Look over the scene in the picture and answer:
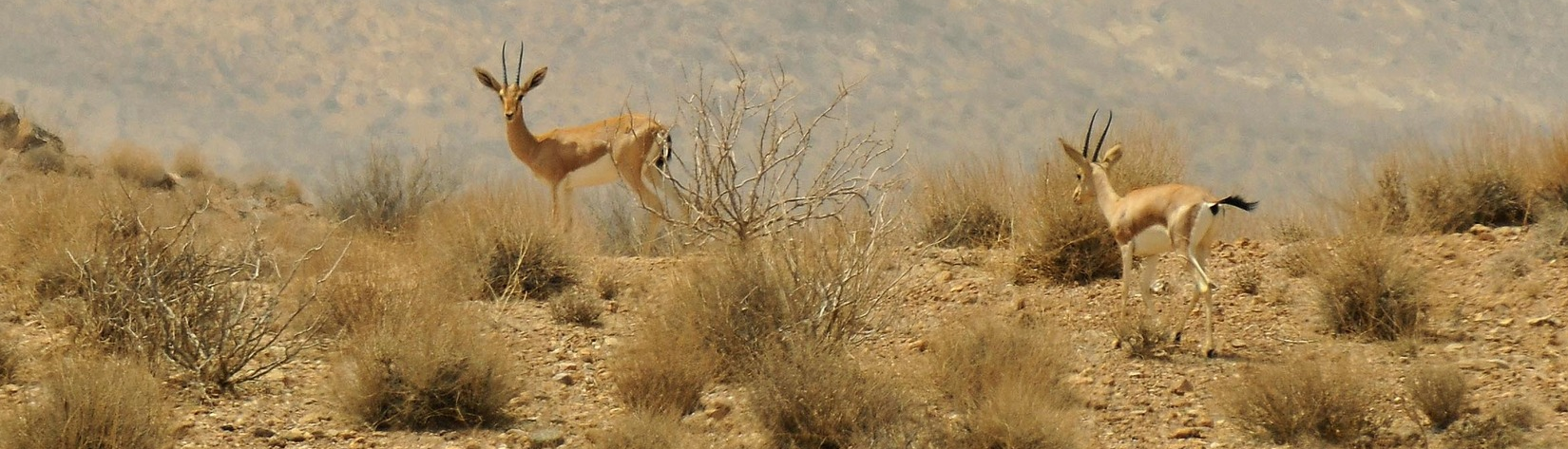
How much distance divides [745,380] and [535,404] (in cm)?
125

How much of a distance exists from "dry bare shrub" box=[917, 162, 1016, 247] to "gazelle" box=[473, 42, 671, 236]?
2.48 metres

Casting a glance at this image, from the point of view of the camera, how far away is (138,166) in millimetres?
24484

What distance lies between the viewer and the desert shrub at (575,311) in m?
12.2

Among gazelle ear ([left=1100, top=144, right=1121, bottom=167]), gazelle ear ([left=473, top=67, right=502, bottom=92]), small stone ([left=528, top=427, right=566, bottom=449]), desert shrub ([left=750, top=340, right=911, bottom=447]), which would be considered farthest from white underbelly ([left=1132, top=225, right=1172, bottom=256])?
gazelle ear ([left=473, top=67, right=502, bottom=92])

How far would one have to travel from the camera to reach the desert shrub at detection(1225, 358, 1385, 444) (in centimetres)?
927

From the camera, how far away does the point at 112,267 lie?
35.2 feet

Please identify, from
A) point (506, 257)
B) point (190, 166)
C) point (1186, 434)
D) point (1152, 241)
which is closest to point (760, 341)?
point (1186, 434)

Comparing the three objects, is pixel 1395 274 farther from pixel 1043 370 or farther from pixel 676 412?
pixel 676 412

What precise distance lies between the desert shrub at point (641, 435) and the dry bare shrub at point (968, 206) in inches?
238

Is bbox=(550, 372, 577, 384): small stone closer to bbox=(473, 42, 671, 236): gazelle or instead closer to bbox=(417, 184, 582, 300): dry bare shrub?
bbox=(417, 184, 582, 300): dry bare shrub

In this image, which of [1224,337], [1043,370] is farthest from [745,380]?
[1224,337]

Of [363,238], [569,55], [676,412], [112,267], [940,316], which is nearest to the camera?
[676,412]

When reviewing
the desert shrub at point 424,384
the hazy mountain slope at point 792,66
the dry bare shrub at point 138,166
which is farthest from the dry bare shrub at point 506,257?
the hazy mountain slope at point 792,66

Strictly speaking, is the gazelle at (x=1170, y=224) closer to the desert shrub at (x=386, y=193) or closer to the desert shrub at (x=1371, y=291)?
the desert shrub at (x=1371, y=291)
